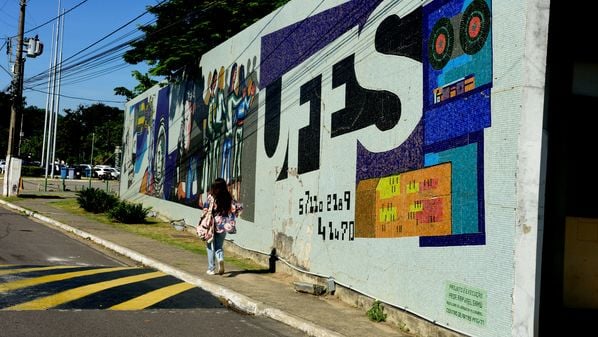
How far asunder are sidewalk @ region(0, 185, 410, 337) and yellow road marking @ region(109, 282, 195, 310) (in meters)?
0.35

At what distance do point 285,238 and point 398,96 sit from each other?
4.26 meters

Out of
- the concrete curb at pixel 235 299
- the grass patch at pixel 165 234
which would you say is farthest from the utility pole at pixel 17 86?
the concrete curb at pixel 235 299

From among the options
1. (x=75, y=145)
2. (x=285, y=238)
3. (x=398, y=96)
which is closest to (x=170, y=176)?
(x=285, y=238)

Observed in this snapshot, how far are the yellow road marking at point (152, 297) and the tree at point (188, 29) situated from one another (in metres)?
15.1

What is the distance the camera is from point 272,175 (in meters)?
11.8

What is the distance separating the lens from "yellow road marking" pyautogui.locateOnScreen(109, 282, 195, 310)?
754 centimetres

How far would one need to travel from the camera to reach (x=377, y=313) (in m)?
7.41

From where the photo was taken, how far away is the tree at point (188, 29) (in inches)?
923

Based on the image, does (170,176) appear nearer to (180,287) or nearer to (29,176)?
(180,287)

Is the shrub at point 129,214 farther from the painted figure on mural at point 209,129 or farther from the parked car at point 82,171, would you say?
the parked car at point 82,171

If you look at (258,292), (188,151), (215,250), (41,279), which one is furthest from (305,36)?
(188,151)

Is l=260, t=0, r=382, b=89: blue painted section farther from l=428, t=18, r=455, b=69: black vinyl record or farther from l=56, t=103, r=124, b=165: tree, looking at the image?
l=56, t=103, r=124, b=165: tree

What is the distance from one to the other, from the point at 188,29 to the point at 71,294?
60.2ft

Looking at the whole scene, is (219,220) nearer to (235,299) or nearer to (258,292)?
(258,292)
